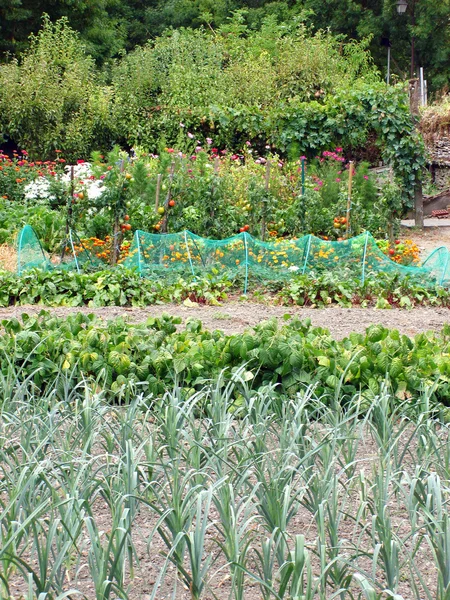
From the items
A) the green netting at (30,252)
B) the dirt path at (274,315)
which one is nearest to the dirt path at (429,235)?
the dirt path at (274,315)

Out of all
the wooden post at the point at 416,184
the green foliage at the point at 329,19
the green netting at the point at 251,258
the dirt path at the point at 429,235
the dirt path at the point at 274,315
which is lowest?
the dirt path at the point at 274,315

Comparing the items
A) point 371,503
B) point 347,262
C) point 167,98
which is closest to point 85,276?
point 347,262

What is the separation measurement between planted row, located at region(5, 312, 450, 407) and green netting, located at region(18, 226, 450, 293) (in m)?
3.28

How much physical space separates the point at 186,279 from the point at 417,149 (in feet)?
20.8

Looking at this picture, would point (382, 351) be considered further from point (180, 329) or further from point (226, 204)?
point (226, 204)

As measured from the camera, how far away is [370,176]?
40.5ft

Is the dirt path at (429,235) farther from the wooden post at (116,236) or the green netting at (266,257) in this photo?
the wooden post at (116,236)

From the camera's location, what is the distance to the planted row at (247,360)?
4.54 meters

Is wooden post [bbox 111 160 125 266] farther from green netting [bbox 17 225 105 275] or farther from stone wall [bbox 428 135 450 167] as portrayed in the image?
stone wall [bbox 428 135 450 167]

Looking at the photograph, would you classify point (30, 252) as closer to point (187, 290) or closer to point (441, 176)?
point (187, 290)

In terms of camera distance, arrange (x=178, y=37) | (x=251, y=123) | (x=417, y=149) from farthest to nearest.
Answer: (x=178, y=37) < (x=251, y=123) < (x=417, y=149)

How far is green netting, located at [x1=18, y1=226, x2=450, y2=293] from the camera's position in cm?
825

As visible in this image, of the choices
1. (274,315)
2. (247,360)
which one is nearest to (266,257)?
(274,315)

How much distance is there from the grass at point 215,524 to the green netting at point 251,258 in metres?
4.61
